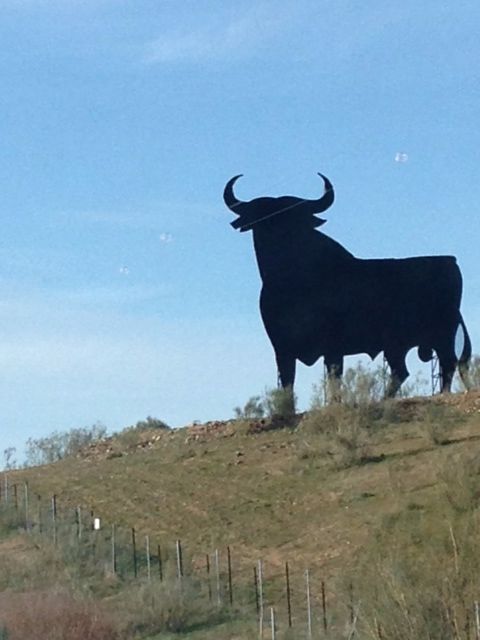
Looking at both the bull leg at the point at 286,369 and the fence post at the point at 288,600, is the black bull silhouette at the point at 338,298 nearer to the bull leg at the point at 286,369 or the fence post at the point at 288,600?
the bull leg at the point at 286,369

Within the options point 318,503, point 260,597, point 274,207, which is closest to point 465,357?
point 274,207

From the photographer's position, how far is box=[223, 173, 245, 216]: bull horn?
3950cm

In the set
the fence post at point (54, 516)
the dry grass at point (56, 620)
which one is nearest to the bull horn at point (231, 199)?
the fence post at point (54, 516)

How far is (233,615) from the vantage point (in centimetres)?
2498

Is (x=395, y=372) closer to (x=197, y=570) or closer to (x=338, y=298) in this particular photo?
(x=338, y=298)

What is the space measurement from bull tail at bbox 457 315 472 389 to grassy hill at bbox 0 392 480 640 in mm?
772

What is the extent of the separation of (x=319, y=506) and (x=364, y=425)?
5250 millimetres

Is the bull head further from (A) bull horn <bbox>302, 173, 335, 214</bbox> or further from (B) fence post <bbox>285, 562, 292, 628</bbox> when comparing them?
(B) fence post <bbox>285, 562, 292, 628</bbox>

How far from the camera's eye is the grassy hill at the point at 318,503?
1845 cm

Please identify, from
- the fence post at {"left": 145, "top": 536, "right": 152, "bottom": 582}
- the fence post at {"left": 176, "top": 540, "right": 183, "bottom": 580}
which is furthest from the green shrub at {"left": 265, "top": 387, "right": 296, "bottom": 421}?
the fence post at {"left": 176, "top": 540, "right": 183, "bottom": 580}

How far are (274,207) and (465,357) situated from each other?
6.15m

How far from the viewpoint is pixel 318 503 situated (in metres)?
33.0

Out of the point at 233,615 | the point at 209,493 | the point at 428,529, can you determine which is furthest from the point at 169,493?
the point at 428,529

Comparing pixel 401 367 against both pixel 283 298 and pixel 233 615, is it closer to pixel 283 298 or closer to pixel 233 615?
pixel 283 298
